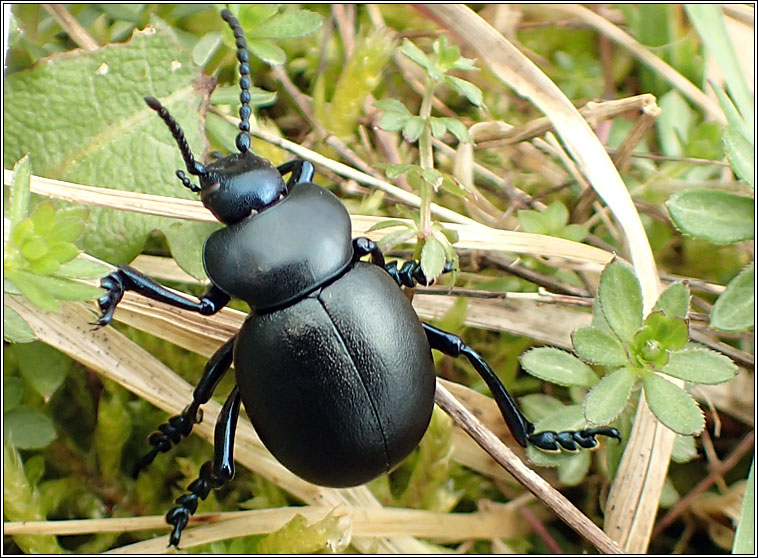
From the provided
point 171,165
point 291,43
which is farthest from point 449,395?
point 291,43

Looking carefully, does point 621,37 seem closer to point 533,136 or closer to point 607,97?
point 607,97

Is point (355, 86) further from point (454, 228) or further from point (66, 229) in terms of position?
point (66, 229)

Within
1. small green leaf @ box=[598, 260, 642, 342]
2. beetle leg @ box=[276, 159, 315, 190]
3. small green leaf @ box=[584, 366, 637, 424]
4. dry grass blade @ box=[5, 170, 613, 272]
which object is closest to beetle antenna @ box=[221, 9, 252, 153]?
beetle leg @ box=[276, 159, 315, 190]

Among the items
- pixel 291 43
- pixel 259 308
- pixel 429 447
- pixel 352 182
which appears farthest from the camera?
pixel 291 43

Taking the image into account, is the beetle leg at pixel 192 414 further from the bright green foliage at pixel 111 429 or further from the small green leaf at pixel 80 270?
the small green leaf at pixel 80 270

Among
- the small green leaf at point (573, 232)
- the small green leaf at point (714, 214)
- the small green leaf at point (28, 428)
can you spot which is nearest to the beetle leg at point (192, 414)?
the small green leaf at point (28, 428)

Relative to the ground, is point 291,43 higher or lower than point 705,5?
lower

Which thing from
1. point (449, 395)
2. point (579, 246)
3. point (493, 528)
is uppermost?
point (579, 246)
